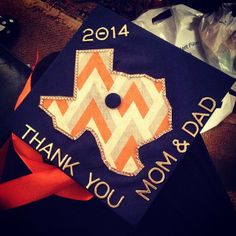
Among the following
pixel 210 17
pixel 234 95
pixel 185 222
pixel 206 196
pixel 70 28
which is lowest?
pixel 185 222

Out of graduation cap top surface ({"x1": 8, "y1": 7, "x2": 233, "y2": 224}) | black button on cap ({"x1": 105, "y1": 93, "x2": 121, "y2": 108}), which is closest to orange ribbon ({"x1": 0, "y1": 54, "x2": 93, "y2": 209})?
graduation cap top surface ({"x1": 8, "y1": 7, "x2": 233, "y2": 224})

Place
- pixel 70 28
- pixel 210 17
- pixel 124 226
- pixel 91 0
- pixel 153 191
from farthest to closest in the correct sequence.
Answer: pixel 91 0 → pixel 70 28 → pixel 210 17 → pixel 124 226 → pixel 153 191

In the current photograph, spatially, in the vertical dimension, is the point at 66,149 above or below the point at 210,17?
below

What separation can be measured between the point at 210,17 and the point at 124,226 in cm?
107

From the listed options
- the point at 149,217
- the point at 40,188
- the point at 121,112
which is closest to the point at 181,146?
the point at 121,112

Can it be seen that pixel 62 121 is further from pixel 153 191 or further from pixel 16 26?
pixel 16 26

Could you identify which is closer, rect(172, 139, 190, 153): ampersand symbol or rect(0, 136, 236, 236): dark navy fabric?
rect(172, 139, 190, 153): ampersand symbol

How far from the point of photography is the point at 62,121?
0.80 metres

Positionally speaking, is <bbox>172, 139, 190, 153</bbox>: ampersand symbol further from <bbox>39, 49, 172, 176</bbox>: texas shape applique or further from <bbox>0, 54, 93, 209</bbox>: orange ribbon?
<bbox>0, 54, 93, 209</bbox>: orange ribbon

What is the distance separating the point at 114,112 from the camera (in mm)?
783

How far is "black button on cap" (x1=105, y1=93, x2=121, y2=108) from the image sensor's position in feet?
2.55

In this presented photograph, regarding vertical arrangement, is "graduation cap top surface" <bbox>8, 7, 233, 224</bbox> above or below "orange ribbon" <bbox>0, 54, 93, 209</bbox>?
above

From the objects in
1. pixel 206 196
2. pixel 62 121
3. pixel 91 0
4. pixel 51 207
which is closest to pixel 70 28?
pixel 91 0

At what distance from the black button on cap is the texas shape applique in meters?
0.01
